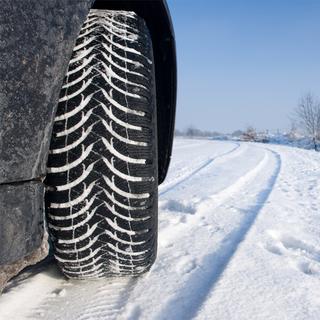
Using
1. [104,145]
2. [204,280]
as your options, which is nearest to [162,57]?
[104,145]

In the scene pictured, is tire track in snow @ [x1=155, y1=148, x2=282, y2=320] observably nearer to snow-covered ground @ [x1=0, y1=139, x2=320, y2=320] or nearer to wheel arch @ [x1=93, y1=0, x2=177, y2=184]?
snow-covered ground @ [x1=0, y1=139, x2=320, y2=320]

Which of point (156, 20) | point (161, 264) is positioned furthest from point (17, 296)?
point (156, 20)

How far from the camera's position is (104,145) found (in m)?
1.39

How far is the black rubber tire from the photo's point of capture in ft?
4.50

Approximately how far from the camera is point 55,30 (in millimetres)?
1039

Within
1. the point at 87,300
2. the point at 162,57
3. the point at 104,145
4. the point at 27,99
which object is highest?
the point at 162,57

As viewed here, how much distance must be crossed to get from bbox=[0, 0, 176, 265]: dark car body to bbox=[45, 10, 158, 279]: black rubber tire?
0.83ft

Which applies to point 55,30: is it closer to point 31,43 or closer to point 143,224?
point 31,43

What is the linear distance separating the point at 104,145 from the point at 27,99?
0.44m

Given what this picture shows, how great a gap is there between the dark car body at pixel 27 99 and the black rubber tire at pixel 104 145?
10.0 inches

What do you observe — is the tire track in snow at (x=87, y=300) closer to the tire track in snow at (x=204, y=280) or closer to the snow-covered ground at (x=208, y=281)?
the snow-covered ground at (x=208, y=281)

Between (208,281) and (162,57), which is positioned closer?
(208,281)

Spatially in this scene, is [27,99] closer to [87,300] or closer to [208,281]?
[87,300]

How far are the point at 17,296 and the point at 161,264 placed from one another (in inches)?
24.7
